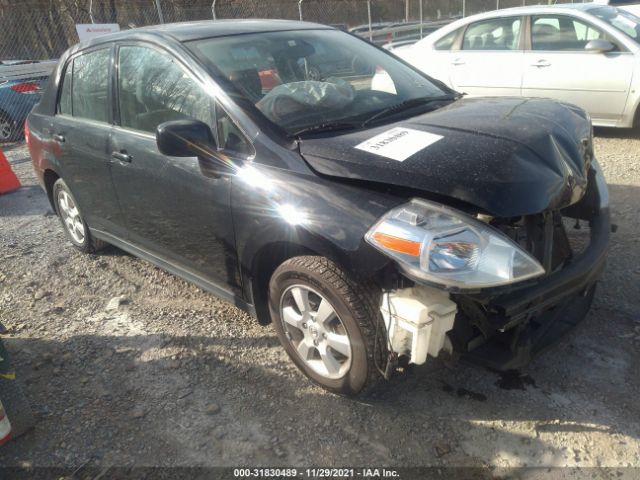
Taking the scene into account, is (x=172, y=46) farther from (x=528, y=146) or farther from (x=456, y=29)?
(x=456, y=29)

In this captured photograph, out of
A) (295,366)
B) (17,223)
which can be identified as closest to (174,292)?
(295,366)

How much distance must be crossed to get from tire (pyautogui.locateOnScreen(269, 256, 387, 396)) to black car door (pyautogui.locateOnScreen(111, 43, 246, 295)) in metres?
0.40

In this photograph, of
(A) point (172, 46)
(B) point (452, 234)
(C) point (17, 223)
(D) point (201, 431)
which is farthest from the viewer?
(C) point (17, 223)

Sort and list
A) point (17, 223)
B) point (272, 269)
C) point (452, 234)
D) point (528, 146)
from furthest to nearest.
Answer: point (17, 223) → point (272, 269) → point (528, 146) → point (452, 234)

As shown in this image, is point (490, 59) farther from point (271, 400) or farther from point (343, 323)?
point (271, 400)

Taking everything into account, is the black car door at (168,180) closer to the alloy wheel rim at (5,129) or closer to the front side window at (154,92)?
the front side window at (154,92)

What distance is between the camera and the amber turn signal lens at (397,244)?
205cm

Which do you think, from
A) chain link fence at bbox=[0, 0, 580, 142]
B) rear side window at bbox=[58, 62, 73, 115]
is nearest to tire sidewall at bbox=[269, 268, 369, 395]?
rear side window at bbox=[58, 62, 73, 115]

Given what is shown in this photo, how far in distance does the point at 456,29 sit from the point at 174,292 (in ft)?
18.2

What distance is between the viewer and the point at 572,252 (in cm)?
257

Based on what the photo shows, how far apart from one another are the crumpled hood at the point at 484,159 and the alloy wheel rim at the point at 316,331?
63 cm

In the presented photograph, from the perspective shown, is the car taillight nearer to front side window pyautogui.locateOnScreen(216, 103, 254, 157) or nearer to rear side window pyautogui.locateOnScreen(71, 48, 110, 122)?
rear side window pyautogui.locateOnScreen(71, 48, 110, 122)

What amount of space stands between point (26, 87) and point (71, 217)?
693cm

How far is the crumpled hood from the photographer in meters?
2.14
